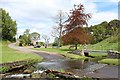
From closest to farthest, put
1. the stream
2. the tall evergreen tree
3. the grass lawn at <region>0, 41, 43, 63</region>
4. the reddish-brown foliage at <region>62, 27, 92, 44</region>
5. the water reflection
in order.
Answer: the stream → the water reflection → the grass lawn at <region>0, 41, 43, 63</region> → the reddish-brown foliage at <region>62, 27, 92, 44</region> → the tall evergreen tree

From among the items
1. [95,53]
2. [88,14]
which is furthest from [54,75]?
[88,14]

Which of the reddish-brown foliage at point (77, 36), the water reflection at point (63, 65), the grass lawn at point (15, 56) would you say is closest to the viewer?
the water reflection at point (63, 65)

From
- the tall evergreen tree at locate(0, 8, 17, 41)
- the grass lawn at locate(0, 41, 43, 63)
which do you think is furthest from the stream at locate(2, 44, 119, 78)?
the tall evergreen tree at locate(0, 8, 17, 41)

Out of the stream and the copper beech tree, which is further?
the copper beech tree

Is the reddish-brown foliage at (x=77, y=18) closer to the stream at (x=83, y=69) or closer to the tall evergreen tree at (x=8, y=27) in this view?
the stream at (x=83, y=69)

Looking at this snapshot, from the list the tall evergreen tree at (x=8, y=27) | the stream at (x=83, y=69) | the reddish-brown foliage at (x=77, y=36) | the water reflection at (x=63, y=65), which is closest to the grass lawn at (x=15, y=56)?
the stream at (x=83, y=69)

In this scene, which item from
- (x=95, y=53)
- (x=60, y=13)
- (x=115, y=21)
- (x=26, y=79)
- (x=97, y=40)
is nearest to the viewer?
(x=26, y=79)

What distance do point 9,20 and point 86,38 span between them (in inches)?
1816

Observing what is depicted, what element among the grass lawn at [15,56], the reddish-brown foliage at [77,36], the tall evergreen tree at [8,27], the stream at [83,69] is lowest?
the stream at [83,69]

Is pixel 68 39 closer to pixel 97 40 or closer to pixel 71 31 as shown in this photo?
pixel 71 31

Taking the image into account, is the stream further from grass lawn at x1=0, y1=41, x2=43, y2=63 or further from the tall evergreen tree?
the tall evergreen tree

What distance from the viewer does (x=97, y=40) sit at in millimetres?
83938

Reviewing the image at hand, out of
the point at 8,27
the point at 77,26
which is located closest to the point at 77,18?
the point at 77,26

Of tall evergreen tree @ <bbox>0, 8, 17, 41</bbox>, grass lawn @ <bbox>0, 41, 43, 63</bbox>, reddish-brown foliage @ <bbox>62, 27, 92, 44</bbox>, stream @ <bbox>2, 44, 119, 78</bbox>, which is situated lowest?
stream @ <bbox>2, 44, 119, 78</bbox>
